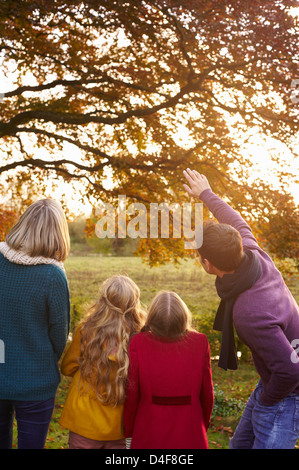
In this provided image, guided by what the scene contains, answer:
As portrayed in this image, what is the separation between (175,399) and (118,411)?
0.39m

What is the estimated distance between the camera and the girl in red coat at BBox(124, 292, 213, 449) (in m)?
2.52

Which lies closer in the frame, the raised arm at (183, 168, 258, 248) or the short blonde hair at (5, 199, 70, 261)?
the short blonde hair at (5, 199, 70, 261)

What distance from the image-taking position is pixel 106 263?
32.0 metres

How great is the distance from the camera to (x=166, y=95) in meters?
7.78

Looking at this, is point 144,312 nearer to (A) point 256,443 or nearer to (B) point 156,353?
(B) point 156,353

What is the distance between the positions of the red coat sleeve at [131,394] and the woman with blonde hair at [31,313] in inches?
16.9

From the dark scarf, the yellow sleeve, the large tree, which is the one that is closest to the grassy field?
the yellow sleeve

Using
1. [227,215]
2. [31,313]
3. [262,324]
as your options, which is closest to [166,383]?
[262,324]

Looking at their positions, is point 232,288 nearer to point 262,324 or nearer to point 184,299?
point 262,324

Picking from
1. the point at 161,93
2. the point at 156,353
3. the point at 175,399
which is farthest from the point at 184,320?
the point at 161,93

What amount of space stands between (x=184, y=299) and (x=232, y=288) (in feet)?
56.8

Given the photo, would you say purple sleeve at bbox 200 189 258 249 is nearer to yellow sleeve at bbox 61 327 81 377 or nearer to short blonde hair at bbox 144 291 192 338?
short blonde hair at bbox 144 291 192 338

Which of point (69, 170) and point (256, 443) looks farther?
point (69, 170)

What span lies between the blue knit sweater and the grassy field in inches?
19.5
